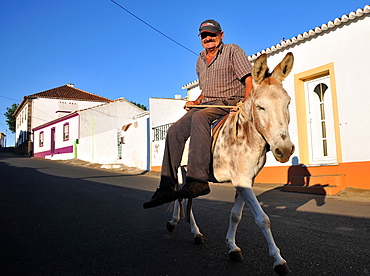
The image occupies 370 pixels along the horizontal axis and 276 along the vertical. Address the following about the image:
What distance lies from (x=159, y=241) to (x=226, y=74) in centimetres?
205

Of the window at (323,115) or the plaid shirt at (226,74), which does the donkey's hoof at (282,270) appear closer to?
the plaid shirt at (226,74)

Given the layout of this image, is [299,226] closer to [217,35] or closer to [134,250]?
[134,250]

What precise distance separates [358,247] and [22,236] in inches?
154

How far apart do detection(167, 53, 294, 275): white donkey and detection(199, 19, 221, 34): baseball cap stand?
0.96m

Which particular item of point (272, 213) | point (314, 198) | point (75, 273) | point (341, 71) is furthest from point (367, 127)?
point (75, 273)

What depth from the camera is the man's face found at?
363 centimetres

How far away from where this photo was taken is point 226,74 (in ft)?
11.7

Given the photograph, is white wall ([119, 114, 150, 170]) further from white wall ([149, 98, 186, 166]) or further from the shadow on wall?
the shadow on wall

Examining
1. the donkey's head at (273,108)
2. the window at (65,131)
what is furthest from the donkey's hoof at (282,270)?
the window at (65,131)

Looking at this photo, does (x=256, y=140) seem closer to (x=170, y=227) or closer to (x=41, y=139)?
(x=170, y=227)

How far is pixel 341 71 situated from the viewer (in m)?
9.53

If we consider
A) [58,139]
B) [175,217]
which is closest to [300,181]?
[175,217]

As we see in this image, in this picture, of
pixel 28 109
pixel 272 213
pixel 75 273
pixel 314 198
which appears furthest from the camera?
pixel 28 109

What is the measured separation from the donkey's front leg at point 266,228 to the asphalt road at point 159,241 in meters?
0.27
